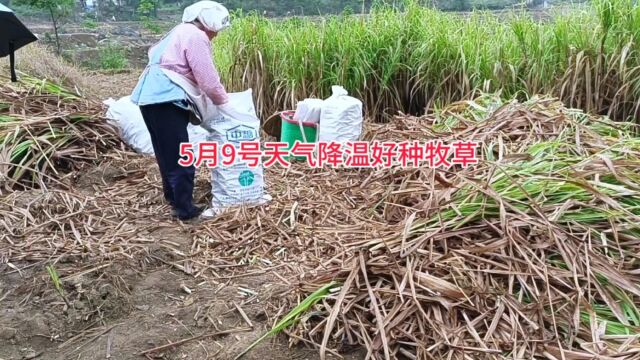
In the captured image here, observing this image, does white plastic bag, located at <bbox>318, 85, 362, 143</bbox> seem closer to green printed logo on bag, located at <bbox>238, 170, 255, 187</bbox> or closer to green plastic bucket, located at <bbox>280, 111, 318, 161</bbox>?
green plastic bucket, located at <bbox>280, 111, 318, 161</bbox>

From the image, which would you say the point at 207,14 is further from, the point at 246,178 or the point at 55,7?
the point at 55,7

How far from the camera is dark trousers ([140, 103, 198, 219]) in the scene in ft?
10.1

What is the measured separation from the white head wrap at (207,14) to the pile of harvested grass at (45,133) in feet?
4.75

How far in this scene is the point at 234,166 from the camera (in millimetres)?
3283

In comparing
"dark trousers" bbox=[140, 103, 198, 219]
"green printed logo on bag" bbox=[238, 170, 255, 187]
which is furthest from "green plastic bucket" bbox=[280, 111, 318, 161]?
"dark trousers" bbox=[140, 103, 198, 219]

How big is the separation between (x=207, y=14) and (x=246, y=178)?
91 centimetres

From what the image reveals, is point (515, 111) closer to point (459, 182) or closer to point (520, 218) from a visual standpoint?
point (459, 182)

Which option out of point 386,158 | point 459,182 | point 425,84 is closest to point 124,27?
point 425,84

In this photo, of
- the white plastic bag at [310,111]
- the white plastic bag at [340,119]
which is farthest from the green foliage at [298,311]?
the white plastic bag at [310,111]

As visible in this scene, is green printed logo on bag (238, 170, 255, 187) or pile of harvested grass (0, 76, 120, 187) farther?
pile of harvested grass (0, 76, 120, 187)

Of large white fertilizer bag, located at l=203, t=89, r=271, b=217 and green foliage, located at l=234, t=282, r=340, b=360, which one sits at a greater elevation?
large white fertilizer bag, located at l=203, t=89, r=271, b=217

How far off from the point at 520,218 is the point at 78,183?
2801mm

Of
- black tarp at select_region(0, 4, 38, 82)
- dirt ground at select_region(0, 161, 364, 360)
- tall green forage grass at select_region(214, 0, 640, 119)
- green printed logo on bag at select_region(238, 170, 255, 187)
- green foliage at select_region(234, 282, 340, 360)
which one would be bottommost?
dirt ground at select_region(0, 161, 364, 360)

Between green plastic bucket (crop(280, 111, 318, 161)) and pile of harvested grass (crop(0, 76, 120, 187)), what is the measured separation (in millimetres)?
1244
